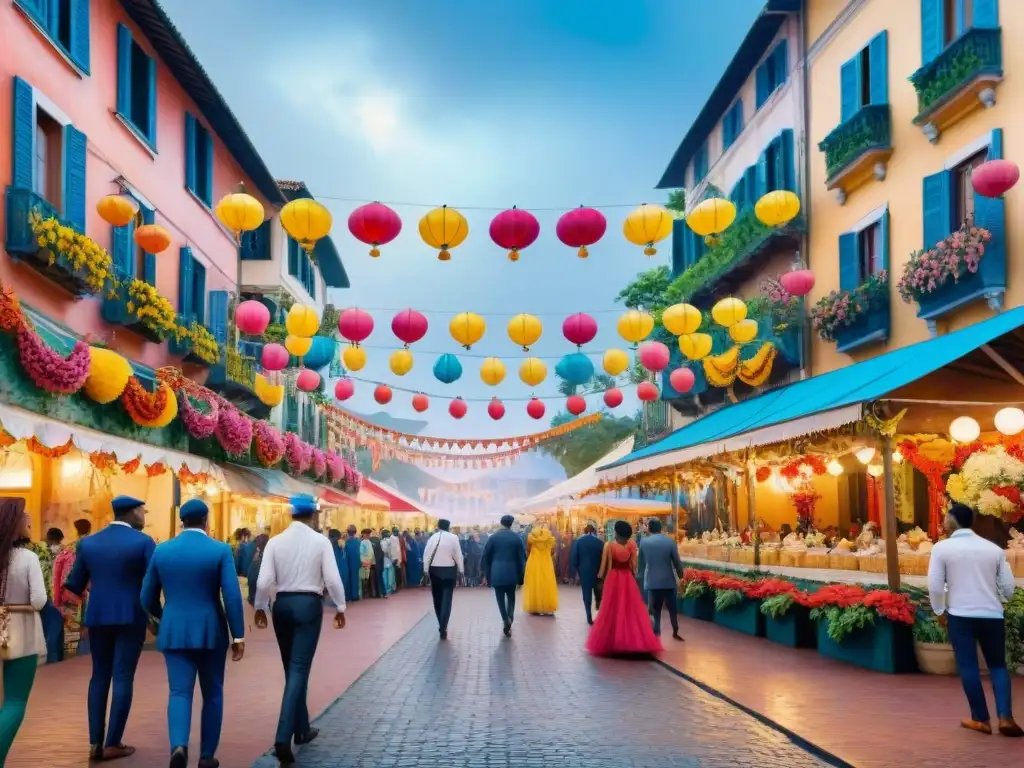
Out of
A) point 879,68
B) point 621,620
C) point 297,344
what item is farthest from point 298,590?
point 879,68

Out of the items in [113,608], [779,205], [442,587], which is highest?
[779,205]

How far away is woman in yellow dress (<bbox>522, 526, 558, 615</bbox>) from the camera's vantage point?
2284 centimetres

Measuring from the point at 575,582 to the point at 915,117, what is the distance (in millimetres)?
23591

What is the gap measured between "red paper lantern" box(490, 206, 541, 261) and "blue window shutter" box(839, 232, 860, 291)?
7211mm

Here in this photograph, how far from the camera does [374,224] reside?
50.4ft

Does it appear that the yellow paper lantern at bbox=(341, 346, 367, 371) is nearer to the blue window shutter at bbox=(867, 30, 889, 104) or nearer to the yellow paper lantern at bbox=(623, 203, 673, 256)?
the yellow paper lantern at bbox=(623, 203, 673, 256)

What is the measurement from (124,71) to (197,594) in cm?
1422

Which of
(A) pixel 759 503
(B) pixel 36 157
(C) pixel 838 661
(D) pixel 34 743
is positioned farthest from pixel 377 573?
(D) pixel 34 743

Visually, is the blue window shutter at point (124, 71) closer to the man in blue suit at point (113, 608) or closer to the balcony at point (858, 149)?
the balcony at point (858, 149)

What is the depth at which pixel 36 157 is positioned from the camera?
16.3m

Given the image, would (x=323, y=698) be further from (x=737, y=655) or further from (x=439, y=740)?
(x=737, y=655)

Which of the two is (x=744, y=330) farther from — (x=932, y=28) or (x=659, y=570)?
(x=659, y=570)

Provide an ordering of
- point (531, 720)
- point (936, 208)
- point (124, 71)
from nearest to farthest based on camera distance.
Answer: point (531, 720)
point (936, 208)
point (124, 71)

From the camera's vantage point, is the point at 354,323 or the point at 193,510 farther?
the point at 354,323
